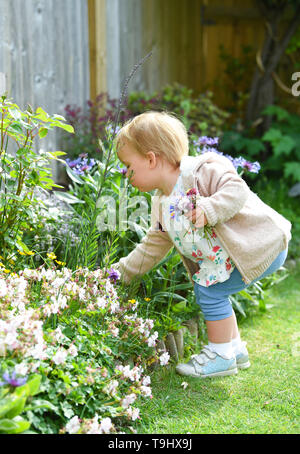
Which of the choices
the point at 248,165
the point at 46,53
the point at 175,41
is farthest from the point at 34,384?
the point at 175,41

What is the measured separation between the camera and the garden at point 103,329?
5.73 ft

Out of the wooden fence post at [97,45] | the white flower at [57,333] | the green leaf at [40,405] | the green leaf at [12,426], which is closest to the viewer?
the green leaf at [12,426]

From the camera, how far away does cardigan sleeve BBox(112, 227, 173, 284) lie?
8.62 feet

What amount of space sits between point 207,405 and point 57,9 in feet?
10.0

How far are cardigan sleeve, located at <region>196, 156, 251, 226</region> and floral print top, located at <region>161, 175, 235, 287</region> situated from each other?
0.11 meters

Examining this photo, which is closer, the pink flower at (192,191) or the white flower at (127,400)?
the white flower at (127,400)

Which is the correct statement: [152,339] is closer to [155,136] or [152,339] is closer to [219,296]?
[219,296]

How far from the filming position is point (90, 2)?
4531 millimetres

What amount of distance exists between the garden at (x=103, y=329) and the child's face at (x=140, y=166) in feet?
0.24

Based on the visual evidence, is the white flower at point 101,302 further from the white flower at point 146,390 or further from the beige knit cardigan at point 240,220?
the beige knit cardigan at point 240,220

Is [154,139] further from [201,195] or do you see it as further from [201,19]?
[201,19]

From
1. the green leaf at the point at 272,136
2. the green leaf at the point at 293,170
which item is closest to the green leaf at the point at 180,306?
the green leaf at the point at 293,170

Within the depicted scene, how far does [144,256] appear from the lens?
2.62 m
